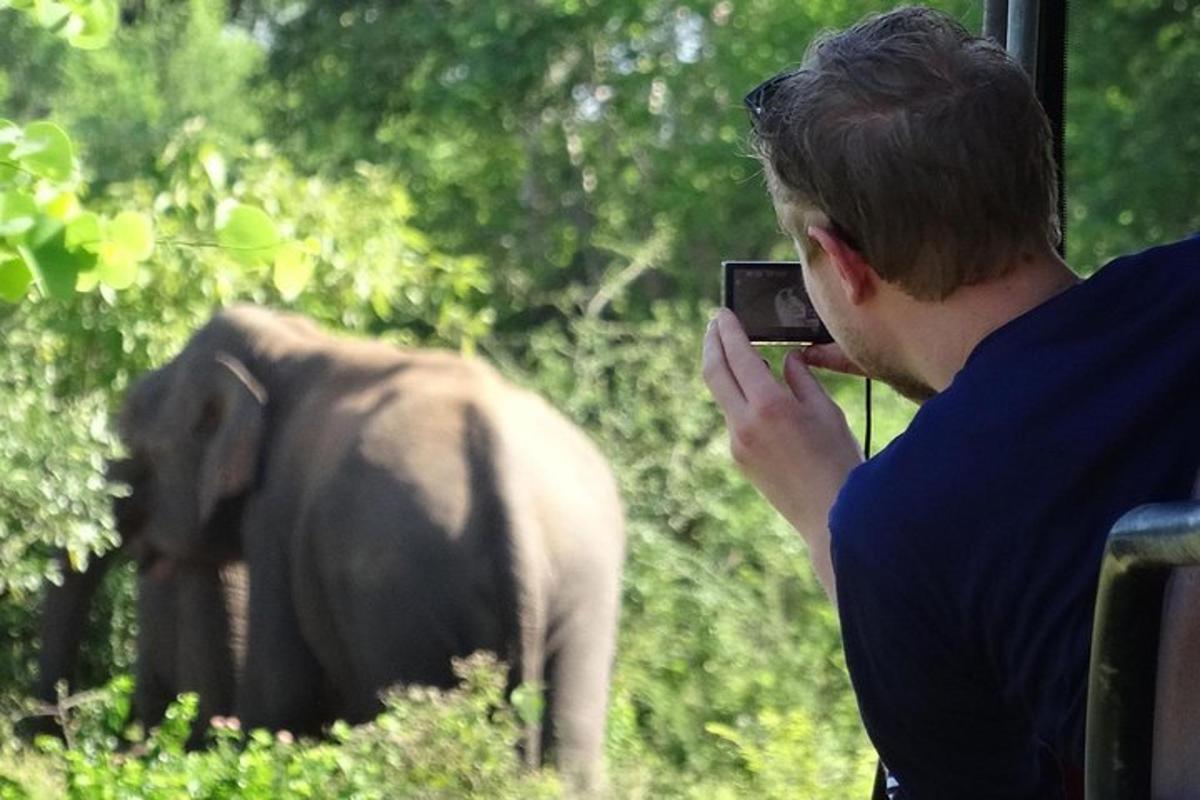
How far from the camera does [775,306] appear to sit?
4.34 feet

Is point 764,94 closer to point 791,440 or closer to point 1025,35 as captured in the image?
point 791,440

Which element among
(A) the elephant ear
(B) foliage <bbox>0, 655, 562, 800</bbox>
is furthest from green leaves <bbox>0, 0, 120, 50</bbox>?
(A) the elephant ear

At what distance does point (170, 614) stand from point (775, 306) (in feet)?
16.3

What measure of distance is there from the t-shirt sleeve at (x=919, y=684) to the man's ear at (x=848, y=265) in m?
0.13

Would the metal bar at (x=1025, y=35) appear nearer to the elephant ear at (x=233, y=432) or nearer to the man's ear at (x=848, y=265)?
the man's ear at (x=848, y=265)

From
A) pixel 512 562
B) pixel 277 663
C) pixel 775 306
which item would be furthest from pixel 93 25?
pixel 277 663

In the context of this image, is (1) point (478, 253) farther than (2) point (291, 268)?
Yes

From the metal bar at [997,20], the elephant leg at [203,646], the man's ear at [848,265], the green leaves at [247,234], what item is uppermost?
the metal bar at [997,20]

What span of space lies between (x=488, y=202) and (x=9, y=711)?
4948mm

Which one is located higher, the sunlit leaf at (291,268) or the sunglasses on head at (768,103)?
the sunglasses on head at (768,103)

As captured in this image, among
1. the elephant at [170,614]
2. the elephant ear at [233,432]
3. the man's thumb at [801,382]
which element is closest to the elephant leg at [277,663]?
the elephant ear at [233,432]

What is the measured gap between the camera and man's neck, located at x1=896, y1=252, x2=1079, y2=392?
1.07 metres

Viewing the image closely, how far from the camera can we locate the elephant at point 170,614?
573 centimetres

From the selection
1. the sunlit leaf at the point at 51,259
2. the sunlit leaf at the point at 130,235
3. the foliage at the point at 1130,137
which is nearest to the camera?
the sunlit leaf at the point at 51,259
